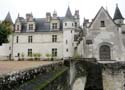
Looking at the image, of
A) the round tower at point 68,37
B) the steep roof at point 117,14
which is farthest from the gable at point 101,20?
the steep roof at point 117,14

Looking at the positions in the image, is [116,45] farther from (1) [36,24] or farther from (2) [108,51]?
(1) [36,24]

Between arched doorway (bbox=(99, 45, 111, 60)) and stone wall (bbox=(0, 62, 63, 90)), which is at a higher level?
arched doorway (bbox=(99, 45, 111, 60))

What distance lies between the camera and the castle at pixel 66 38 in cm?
2695

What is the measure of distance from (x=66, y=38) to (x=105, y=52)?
24.8ft

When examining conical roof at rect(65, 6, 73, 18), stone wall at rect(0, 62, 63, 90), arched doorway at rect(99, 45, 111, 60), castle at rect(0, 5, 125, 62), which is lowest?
stone wall at rect(0, 62, 63, 90)

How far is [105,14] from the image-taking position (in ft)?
89.8

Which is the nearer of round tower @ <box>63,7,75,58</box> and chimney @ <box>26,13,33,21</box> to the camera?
round tower @ <box>63,7,75,58</box>

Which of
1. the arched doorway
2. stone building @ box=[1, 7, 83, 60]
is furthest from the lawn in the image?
stone building @ box=[1, 7, 83, 60]

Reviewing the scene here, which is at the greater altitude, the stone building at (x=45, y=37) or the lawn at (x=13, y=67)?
the stone building at (x=45, y=37)

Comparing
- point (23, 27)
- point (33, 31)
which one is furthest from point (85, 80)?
point (23, 27)

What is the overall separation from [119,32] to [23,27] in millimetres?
17284

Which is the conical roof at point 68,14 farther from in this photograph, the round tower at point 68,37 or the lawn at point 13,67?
the lawn at point 13,67

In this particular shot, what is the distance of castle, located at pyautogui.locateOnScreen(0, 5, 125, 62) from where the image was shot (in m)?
27.0

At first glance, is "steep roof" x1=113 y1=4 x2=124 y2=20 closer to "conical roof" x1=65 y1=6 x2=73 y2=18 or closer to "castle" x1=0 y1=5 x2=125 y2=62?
"castle" x1=0 y1=5 x2=125 y2=62
